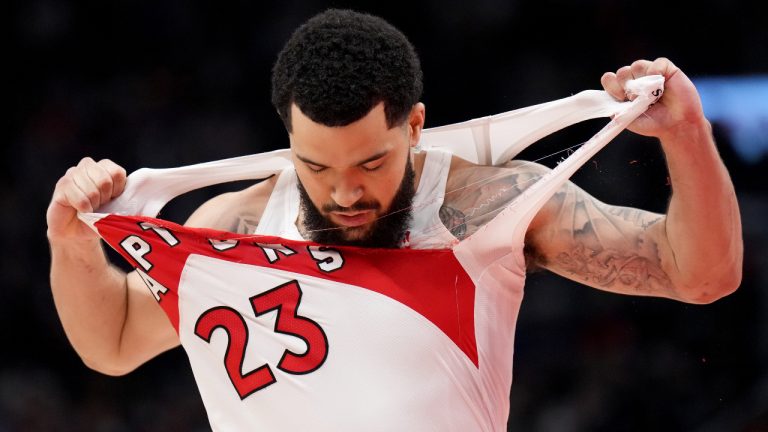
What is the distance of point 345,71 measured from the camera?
1.57m

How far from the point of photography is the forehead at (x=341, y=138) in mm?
1574

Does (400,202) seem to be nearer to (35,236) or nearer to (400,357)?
(400,357)

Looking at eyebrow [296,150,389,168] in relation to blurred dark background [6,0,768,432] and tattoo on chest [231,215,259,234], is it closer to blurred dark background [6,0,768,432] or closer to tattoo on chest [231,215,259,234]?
tattoo on chest [231,215,259,234]

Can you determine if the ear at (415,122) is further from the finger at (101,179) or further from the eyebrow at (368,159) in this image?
the finger at (101,179)

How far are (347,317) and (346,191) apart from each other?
23 centimetres

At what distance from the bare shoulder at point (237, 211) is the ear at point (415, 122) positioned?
1.13 feet

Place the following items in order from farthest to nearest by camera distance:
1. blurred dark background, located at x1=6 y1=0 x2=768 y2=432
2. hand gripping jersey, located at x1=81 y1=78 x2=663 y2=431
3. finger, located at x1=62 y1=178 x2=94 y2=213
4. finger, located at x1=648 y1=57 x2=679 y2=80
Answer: blurred dark background, located at x1=6 y1=0 x2=768 y2=432 → finger, located at x1=62 y1=178 x2=94 y2=213 → hand gripping jersey, located at x1=81 y1=78 x2=663 y2=431 → finger, located at x1=648 y1=57 x2=679 y2=80

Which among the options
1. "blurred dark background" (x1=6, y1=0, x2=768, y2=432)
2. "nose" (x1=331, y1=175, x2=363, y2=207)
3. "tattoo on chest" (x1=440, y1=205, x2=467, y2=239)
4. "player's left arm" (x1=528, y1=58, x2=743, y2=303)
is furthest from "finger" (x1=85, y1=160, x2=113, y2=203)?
"blurred dark background" (x1=6, y1=0, x2=768, y2=432)

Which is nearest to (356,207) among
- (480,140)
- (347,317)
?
(347,317)

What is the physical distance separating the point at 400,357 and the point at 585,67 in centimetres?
219

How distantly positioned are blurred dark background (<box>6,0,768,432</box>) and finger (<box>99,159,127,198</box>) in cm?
177

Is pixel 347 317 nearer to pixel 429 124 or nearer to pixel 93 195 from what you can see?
pixel 93 195

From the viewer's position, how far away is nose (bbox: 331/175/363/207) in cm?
161

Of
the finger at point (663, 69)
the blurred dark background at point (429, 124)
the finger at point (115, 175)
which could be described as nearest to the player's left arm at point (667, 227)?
the finger at point (663, 69)
